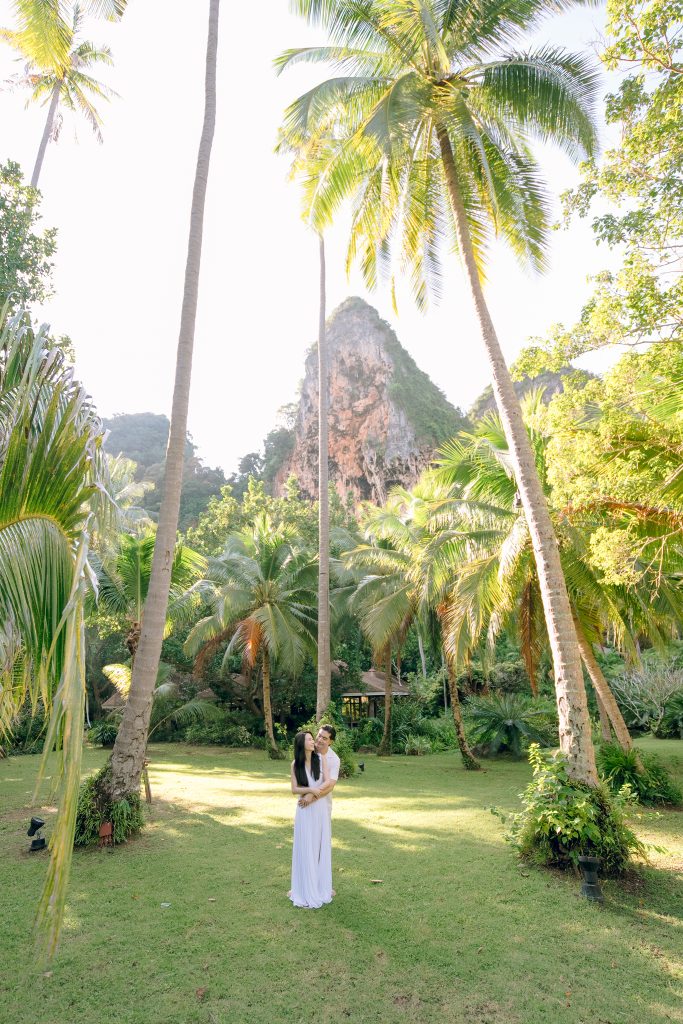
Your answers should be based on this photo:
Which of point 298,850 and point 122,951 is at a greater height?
point 298,850

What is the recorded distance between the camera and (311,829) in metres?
5.68

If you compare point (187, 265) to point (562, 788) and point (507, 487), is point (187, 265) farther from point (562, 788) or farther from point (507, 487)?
point (562, 788)

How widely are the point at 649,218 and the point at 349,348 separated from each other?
52043 mm

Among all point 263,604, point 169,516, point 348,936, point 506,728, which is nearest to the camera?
point 348,936

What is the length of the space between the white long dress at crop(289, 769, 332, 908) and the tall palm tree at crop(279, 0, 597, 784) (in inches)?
142

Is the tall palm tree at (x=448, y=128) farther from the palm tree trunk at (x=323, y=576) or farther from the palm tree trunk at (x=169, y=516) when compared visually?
the palm tree trunk at (x=323, y=576)

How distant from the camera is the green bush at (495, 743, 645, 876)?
6.21 metres

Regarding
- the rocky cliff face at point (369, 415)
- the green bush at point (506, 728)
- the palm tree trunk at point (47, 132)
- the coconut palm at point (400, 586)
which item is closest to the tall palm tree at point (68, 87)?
the palm tree trunk at point (47, 132)

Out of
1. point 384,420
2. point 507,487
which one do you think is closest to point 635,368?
point 507,487

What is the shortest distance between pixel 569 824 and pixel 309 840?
2737 millimetres

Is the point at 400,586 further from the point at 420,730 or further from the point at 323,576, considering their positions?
the point at 420,730

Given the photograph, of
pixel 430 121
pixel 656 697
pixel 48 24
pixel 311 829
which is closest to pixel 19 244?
pixel 48 24

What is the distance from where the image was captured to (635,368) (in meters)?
6.85

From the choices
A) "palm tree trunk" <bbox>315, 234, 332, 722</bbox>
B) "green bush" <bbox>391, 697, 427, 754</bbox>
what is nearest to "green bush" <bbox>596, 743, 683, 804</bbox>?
"palm tree trunk" <bbox>315, 234, 332, 722</bbox>
